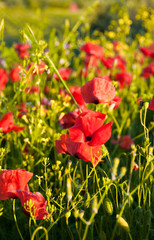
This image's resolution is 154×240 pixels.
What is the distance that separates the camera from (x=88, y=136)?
0.90 metres

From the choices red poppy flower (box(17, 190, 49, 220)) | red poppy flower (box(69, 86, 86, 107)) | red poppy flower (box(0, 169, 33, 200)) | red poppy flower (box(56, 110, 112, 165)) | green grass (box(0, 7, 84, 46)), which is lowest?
red poppy flower (box(17, 190, 49, 220))

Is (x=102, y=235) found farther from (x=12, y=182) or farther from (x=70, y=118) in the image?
(x=70, y=118)

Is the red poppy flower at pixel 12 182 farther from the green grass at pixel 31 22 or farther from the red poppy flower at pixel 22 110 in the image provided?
the red poppy flower at pixel 22 110

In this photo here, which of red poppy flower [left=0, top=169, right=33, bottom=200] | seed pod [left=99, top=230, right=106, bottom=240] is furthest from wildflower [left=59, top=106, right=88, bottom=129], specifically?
seed pod [left=99, top=230, right=106, bottom=240]

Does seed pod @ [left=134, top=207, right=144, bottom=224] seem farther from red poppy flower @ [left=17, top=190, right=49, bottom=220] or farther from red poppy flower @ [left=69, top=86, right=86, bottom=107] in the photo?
red poppy flower @ [left=69, top=86, right=86, bottom=107]

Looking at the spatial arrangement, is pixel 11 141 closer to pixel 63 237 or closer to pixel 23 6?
pixel 63 237

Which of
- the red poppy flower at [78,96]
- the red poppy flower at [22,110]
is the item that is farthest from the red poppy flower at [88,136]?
the red poppy flower at [22,110]

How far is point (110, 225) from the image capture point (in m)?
1.00

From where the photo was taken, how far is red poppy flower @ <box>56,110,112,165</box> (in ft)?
2.81

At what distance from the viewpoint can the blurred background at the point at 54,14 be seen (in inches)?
94.4

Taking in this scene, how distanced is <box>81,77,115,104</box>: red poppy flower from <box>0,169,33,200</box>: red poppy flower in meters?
0.35

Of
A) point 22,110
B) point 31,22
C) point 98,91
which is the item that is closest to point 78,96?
point 98,91

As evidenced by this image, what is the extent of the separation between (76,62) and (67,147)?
79.1 inches

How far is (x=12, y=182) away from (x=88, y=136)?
0.86 ft
